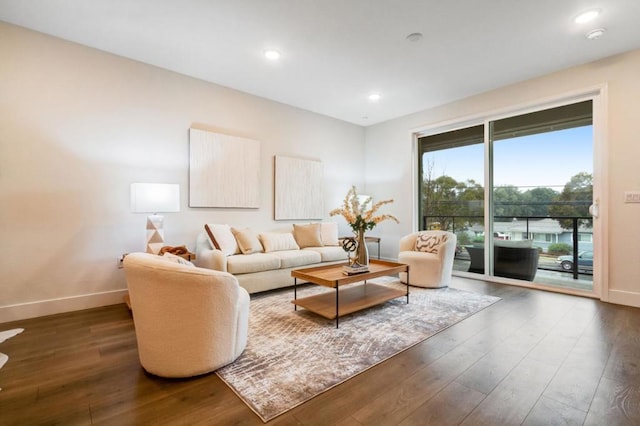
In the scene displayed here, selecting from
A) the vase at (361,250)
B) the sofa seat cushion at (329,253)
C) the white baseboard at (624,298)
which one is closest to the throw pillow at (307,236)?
the sofa seat cushion at (329,253)

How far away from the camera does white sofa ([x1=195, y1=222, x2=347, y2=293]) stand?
349cm

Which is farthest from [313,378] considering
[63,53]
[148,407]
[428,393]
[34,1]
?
[63,53]

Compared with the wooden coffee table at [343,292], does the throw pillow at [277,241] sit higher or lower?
higher

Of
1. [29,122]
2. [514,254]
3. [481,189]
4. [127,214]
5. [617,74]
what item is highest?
[617,74]

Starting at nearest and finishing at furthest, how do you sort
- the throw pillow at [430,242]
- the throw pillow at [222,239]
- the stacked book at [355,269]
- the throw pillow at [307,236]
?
the stacked book at [355,269] → the throw pillow at [222,239] → the throw pillow at [430,242] → the throw pillow at [307,236]

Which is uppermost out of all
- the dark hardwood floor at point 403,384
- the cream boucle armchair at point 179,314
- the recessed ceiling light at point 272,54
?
the recessed ceiling light at point 272,54

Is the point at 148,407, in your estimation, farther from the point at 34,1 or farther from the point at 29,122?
the point at 34,1

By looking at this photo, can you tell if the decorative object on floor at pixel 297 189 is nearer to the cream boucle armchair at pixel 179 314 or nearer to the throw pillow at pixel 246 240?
the throw pillow at pixel 246 240

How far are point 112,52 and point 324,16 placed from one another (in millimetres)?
2514

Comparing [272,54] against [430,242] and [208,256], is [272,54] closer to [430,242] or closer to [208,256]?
[208,256]

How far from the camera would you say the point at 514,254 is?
14.2ft

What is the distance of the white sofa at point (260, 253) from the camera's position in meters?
3.49

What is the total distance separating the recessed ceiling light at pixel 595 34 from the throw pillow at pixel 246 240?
4.41 meters

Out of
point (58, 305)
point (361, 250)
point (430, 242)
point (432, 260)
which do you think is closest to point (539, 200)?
point (430, 242)
